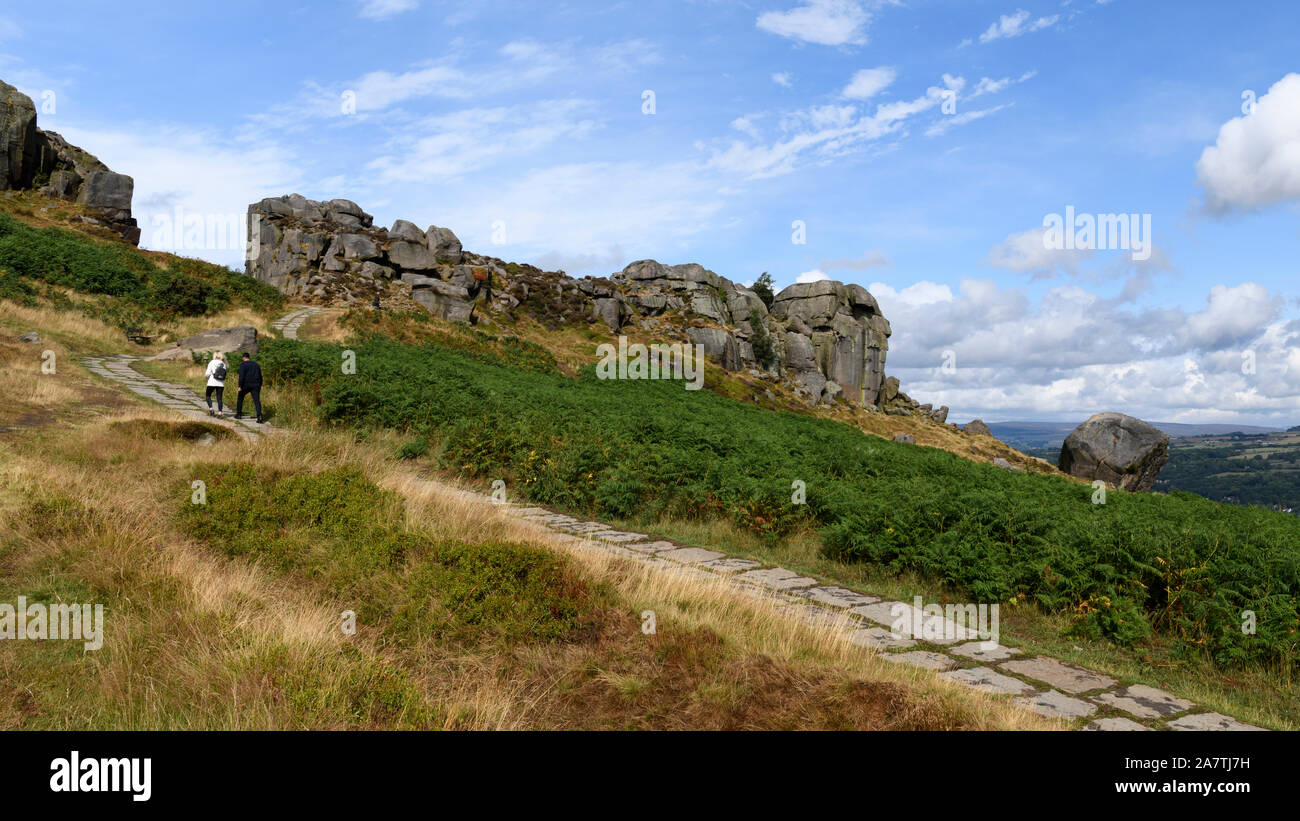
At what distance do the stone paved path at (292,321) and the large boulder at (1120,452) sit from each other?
3682 cm

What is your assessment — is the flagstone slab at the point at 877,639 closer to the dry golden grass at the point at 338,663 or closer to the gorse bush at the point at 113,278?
the dry golden grass at the point at 338,663


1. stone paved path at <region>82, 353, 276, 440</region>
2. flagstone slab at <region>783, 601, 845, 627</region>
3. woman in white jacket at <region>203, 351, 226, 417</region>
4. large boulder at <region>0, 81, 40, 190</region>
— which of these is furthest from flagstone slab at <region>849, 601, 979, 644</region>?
large boulder at <region>0, 81, 40, 190</region>

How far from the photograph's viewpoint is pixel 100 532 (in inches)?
266

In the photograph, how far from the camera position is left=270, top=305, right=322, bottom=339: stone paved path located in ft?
100

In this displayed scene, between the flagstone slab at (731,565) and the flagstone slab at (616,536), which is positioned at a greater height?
the flagstone slab at (616,536)

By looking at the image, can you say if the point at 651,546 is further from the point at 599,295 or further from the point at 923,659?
the point at 599,295

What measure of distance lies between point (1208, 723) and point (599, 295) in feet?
168

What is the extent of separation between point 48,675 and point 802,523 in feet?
27.0

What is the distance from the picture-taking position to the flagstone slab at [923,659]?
18.5 feet

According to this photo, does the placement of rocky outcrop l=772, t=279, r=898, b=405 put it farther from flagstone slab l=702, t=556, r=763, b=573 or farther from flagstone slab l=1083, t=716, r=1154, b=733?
flagstone slab l=1083, t=716, r=1154, b=733

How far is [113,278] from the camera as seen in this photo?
31.1 metres

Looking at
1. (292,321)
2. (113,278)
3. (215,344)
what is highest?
(113,278)

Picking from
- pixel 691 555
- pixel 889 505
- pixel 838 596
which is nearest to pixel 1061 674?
pixel 838 596

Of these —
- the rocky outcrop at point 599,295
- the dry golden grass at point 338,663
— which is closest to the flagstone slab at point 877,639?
the dry golden grass at point 338,663
